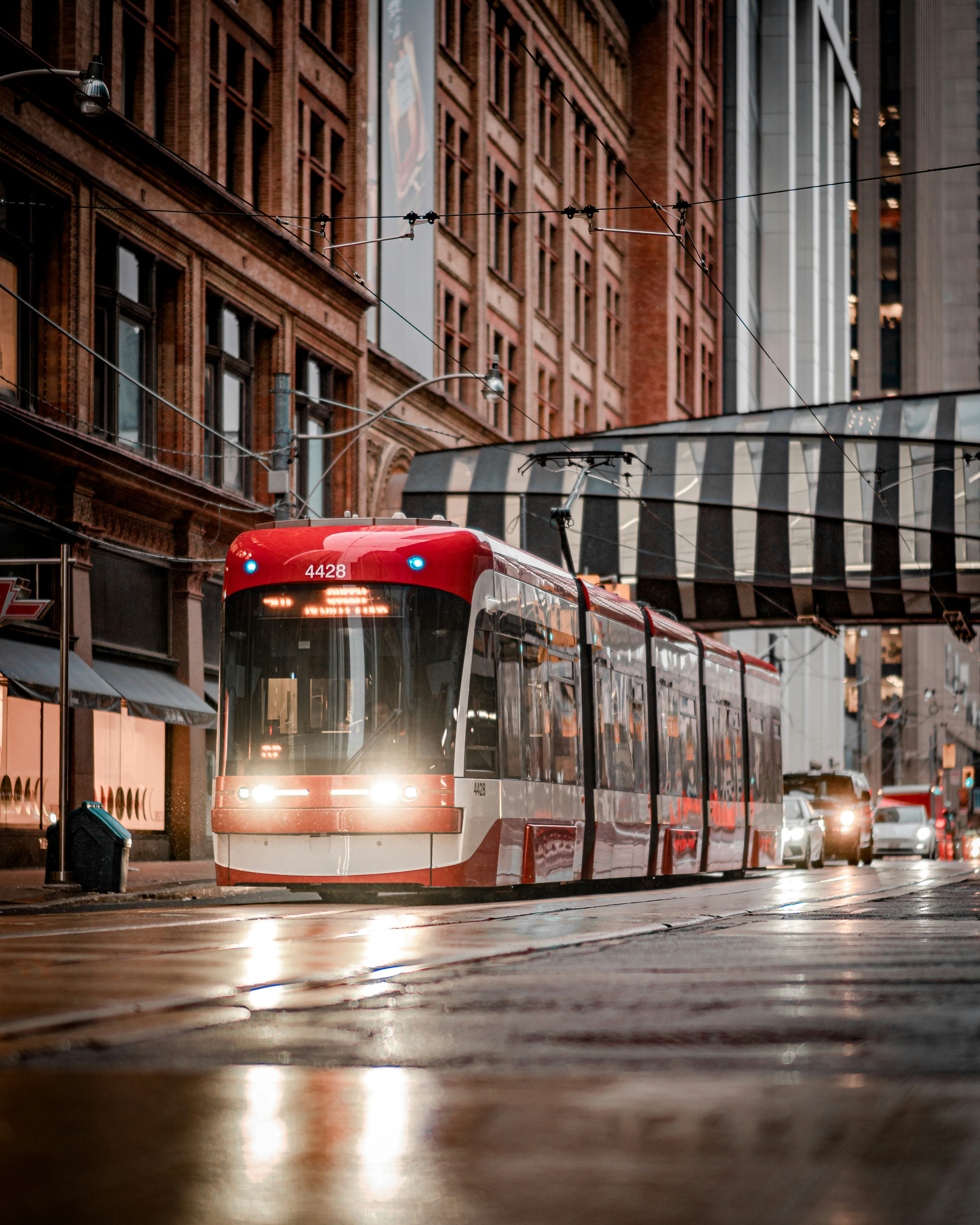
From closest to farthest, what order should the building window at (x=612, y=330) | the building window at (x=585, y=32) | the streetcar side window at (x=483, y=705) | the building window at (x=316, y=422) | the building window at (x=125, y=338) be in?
the streetcar side window at (x=483, y=705), the building window at (x=125, y=338), the building window at (x=316, y=422), the building window at (x=585, y=32), the building window at (x=612, y=330)

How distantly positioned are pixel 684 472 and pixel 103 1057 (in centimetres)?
4231

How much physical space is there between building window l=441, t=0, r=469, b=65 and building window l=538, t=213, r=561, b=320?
23.6 feet

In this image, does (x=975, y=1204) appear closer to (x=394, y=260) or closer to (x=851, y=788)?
(x=851, y=788)

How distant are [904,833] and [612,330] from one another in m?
23.7

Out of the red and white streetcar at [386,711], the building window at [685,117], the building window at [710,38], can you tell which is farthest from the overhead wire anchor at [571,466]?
the building window at [710,38]

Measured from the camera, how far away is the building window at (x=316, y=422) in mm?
39562

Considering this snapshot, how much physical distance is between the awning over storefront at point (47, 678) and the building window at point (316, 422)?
33.9 ft

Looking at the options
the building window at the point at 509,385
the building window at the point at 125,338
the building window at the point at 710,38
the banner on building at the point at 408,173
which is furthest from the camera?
the building window at the point at 710,38

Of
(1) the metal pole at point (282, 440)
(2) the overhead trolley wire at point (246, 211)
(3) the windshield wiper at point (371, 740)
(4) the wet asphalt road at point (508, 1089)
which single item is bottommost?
(4) the wet asphalt road at point (508, 1089)

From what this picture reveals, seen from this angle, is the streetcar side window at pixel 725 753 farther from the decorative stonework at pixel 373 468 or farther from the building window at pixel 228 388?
the decorative stonework at pixel 373 468

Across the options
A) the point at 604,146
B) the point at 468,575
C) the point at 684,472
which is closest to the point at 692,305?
the point at 604,146

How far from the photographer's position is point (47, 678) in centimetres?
2700

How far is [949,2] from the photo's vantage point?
175m

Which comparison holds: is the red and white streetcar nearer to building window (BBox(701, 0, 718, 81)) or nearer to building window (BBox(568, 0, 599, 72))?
→ building window (BBox(568, 0, 599, 72))
